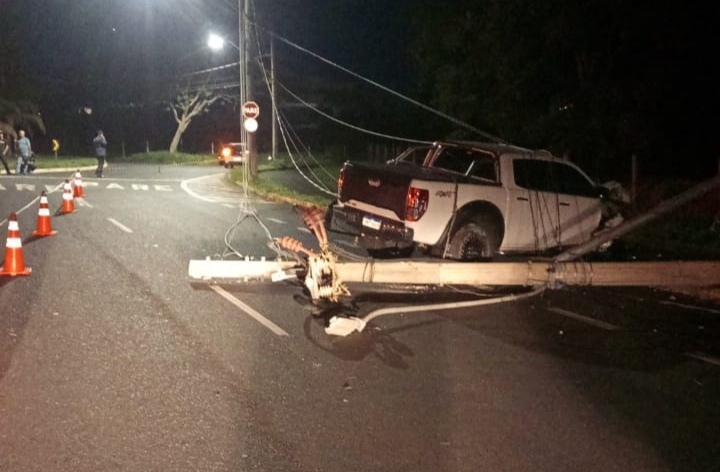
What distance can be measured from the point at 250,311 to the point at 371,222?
2802mm

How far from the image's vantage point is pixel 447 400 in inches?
265

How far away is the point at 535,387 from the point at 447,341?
1.60 meters

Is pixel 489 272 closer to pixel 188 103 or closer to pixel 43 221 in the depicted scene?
pixel 43 221

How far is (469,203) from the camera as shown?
11.6 m

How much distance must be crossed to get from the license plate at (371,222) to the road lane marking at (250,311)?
2.26m

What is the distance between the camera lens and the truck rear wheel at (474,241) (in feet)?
38.4

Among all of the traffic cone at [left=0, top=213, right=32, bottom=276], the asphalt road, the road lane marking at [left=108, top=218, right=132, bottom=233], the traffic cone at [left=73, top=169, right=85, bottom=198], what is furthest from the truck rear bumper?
the traffic cone at [left=73, top=169, right=85, bottom=198]

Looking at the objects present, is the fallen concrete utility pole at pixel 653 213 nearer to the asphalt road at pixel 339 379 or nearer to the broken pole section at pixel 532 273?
the broken pole section at pixel 532 273

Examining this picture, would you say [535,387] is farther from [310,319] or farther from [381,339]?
[310,319]

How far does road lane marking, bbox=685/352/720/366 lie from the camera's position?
26.7ft

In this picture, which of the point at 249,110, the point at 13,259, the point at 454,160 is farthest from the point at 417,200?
the point at 249,110

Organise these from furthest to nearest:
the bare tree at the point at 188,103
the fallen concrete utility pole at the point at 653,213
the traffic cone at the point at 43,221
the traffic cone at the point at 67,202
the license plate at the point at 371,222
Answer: the bare tree at the point at 188,103, the traffic cone at the point at 67,202, the traffic cone at the point at 43,221, the license plate at the point at 371,222, the fallen concrete utility pole at the point at 653,213

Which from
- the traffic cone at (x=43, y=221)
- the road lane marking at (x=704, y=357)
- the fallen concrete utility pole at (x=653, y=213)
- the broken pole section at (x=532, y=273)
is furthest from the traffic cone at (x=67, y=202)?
the road lane marking at (x=704, y=357)

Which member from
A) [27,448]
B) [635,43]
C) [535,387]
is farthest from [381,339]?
[635,43]
